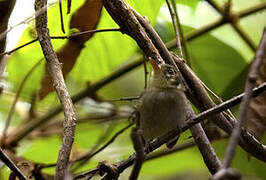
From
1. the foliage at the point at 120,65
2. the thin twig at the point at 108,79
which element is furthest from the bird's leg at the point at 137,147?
the thin twig at the point at 108,79

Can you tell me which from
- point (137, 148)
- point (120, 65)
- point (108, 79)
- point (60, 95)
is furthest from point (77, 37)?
point (137, 148)

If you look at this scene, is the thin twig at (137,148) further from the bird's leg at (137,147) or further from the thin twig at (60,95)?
the thin twig at (60,95)

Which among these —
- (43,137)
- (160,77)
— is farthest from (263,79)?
(43,137)

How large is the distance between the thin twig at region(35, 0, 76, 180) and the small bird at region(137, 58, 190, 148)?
0.29 meters

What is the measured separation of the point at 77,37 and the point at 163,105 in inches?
20.5

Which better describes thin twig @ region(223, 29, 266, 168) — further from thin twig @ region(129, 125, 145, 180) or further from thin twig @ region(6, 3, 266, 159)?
thin twig @ region(6, 3, 266, 159)

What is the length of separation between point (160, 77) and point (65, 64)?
464 millimetres

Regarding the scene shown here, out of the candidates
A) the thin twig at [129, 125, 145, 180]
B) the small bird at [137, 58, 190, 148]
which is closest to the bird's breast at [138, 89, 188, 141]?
the small bird at [137, 58, 190, 148]

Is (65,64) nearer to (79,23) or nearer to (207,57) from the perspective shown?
(79,23)

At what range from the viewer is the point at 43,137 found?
104 inches

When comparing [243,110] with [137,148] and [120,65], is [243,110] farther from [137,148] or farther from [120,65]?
[120,65]

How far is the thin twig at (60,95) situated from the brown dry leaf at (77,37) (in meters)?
0.27

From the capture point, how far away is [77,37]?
1901mm

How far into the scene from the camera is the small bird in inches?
59.2
